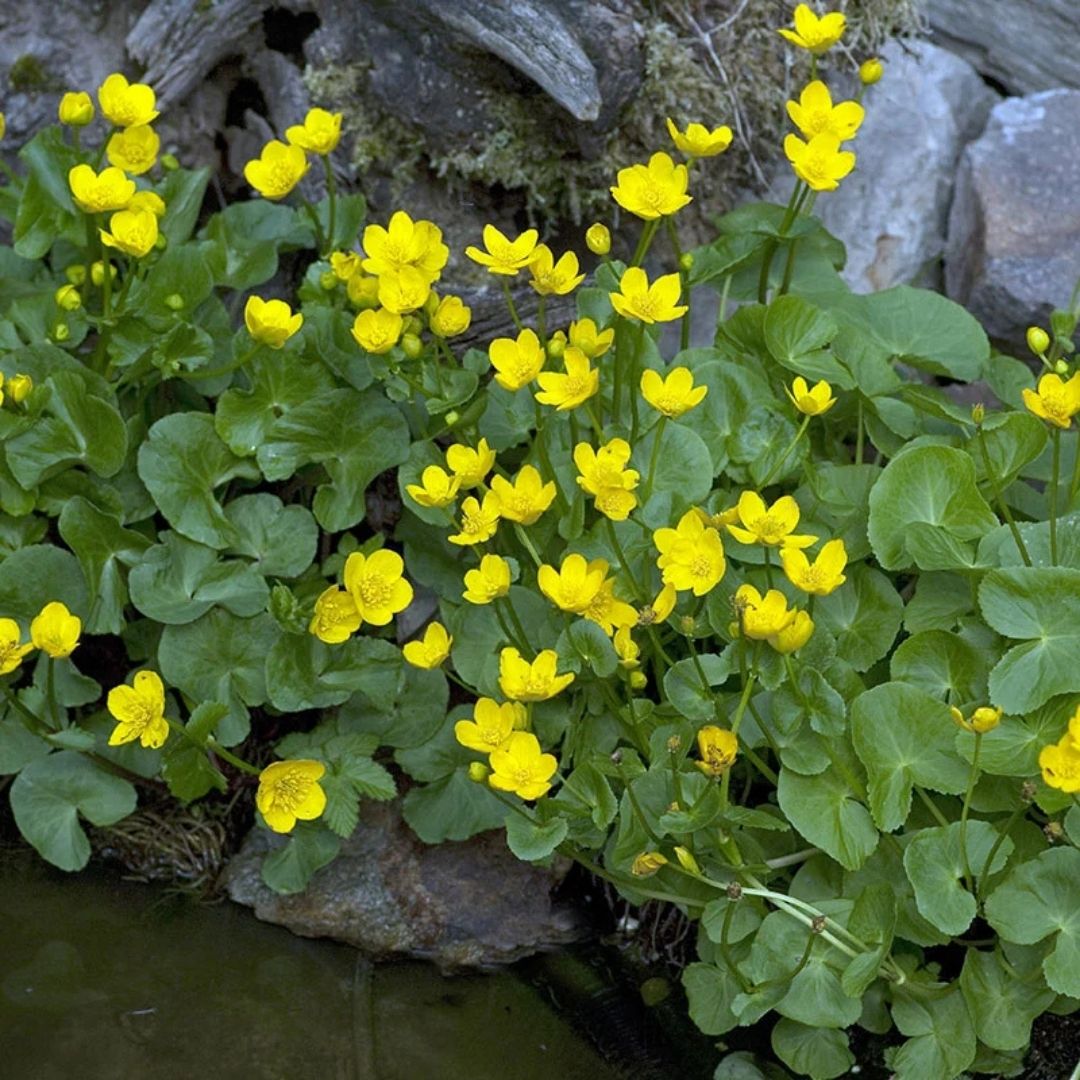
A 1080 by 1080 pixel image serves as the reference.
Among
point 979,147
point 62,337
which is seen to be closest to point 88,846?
point 62,337

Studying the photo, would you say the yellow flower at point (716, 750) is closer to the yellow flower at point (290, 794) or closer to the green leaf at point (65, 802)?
the yellow flower at point (290, 794)

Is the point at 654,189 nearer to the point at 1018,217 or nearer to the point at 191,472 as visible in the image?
the point at 191,472

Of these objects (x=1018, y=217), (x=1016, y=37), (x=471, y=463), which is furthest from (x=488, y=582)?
(x=1016, y=37)

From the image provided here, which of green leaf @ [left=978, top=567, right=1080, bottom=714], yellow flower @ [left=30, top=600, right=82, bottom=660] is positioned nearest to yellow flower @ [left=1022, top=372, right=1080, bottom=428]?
green leaf @ [left=978, top=567, right=1080, bottom=714]

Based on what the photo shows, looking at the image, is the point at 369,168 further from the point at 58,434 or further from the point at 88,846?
the point at 88,846

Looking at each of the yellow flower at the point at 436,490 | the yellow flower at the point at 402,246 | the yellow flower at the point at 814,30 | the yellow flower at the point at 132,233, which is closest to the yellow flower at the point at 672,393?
the yellow flower at the point at 436,490

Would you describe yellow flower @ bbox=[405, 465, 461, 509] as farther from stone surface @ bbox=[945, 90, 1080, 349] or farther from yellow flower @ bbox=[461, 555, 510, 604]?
stone surface @ bbox=[945, 90, 1080, 349]

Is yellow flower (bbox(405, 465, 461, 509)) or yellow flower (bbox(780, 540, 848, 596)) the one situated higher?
yellow flower (bbox(780, 540, 848, 596))
